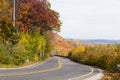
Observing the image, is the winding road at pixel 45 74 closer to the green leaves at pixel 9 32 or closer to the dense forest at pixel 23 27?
the dense forest at pixel 23 27

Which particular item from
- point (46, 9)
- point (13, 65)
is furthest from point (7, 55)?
point (46, 9)

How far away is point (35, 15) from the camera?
6397 centimetres

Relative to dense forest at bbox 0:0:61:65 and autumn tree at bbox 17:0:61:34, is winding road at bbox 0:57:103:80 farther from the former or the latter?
autumn tree at bbox 17:0:61:34

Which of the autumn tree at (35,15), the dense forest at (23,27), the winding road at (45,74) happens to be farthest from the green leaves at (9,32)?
the autumn tree at (35,15)

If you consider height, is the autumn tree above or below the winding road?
above

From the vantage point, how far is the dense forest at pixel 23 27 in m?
45.9

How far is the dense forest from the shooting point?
4591cm

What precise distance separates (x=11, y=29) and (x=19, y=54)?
9.80 ft

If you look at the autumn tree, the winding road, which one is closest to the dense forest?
the autumn tree

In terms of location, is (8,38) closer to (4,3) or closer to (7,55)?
(7,55)

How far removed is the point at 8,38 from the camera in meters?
46.7

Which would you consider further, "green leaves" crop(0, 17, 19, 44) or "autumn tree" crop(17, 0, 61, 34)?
"autumn tree" crop(17, 0, 61, 34)

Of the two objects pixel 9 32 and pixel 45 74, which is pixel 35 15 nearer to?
pixel 9 32

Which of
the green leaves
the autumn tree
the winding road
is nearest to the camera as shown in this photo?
the winding road
